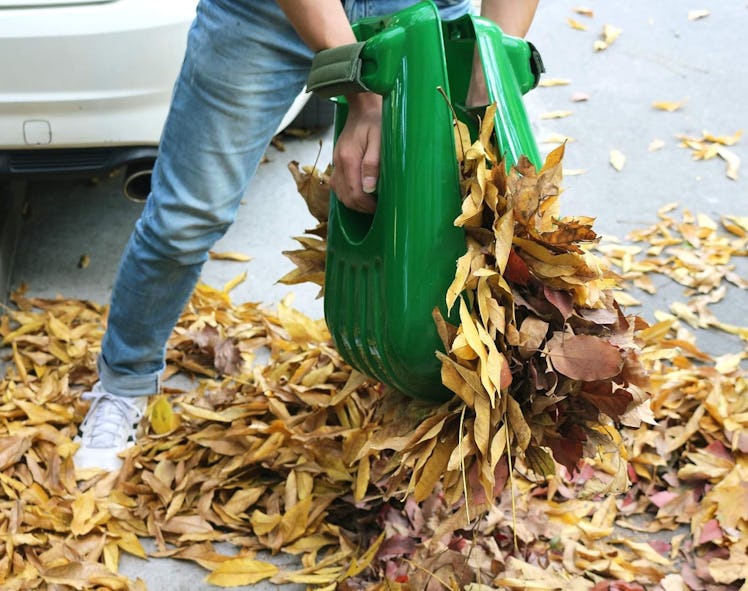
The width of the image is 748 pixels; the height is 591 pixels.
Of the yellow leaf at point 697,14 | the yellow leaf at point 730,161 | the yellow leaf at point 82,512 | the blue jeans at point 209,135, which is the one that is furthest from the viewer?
the yellow leaf at point 697,14

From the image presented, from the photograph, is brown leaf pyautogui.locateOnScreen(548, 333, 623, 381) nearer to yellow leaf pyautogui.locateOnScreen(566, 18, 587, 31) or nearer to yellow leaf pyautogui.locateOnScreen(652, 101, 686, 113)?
yellow leaf pyautogui.locateOnScreen(652, 101, 686, 113)

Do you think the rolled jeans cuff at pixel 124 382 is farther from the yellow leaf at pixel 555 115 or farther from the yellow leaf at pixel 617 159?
the yellow leaf at pixel 555 115

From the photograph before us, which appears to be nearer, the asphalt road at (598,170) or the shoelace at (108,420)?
the shoelace at (108,420)

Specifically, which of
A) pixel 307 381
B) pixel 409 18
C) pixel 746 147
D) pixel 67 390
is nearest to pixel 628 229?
pixel 746 147

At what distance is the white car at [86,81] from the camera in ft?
9.63

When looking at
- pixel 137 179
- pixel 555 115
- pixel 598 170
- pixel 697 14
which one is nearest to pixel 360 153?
pixel 137 179

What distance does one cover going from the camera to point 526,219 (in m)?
1.65

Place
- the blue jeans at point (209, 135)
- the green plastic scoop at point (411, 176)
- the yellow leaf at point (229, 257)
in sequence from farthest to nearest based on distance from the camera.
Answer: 1. the yellow leaf at point (229, 257)
2. the blue jeans at point (209, 135)
3. the green plastic scoop at point (411, 176)

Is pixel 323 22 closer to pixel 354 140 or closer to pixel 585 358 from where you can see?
pixel 354 140

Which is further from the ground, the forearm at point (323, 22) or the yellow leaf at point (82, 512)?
the forearm at point (323, 22)

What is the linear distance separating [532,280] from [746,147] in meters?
3.24

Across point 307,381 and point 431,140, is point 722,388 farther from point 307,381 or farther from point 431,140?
point 431,140

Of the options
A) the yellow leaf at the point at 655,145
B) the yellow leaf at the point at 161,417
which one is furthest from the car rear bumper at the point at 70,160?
the yellow leaf at the point at 655,145

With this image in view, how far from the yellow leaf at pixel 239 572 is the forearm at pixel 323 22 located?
4.02 ft
